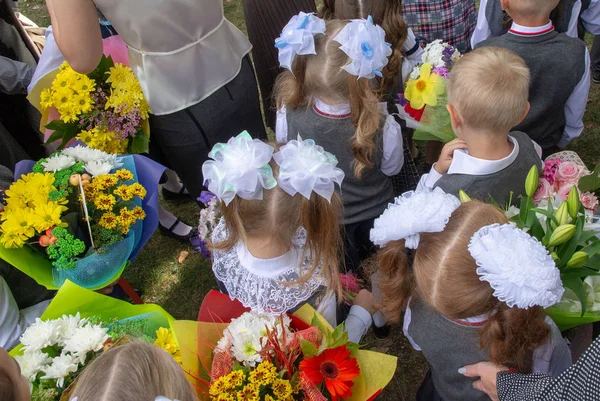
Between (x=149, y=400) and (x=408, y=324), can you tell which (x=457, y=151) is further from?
(x=149, y=400)

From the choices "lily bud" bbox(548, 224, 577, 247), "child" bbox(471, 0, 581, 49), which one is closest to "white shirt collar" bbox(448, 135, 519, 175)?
"lily bud" bbox(548, 224, 577, 247)

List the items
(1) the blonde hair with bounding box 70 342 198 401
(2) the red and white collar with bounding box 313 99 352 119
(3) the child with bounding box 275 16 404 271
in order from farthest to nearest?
(2) the red and white collar with bounding box 313 99 352 119 → (3) the child with bounding box 275 16 404 271 → (1) the blonde hair with bounding box 70 342 198 401

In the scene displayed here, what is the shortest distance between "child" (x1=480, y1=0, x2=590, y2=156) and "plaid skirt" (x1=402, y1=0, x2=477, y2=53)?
0.55 meters

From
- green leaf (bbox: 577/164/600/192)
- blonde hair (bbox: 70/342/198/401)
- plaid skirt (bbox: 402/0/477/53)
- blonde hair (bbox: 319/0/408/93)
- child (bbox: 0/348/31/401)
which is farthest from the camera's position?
plaid skirt (bbox: 402/0/477/53)

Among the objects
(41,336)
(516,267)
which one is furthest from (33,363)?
(516,267)

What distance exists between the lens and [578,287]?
1.43 metres

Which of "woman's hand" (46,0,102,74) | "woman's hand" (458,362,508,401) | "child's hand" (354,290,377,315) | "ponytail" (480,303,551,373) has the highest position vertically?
"woman's hand" (46,0,102,74)

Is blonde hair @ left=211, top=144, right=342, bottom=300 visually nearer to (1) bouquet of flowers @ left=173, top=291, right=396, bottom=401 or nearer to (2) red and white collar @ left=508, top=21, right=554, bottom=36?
(1) bouquet of flowers @ left=173, top=291, right=396, bottom=401

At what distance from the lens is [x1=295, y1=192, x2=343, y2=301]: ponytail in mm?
1616

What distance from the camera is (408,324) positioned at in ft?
5.85

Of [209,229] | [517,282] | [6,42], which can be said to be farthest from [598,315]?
[6,42]

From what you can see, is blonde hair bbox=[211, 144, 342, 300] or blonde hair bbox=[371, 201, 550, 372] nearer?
blonde hair bbox=[371, 201, 550, 372]

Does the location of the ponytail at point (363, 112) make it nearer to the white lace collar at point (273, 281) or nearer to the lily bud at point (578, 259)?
→ the white lace collar at point (273, 281)

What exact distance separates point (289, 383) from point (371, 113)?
1.17 metres
